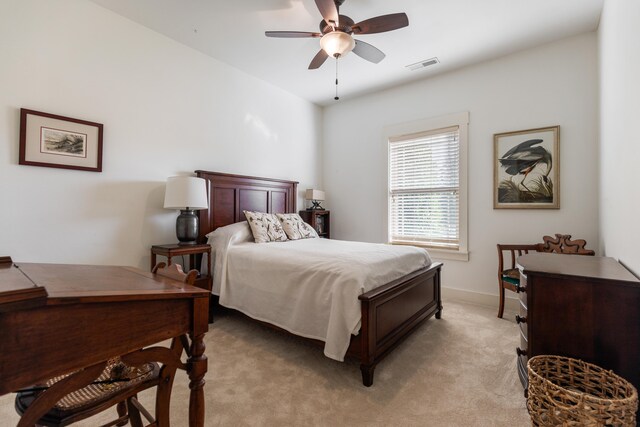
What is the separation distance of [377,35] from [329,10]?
1075mm

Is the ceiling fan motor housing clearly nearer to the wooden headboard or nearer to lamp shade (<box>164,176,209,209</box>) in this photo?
lamp shade (<box>164,176,209,209</box>)

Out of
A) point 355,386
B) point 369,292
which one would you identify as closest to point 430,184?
point 369,292

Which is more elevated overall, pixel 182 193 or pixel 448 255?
pixel 182 193

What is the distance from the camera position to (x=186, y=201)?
2.88m

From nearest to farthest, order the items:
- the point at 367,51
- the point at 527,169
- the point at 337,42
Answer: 1. the point at 337,42
2. the point at 367,51
3. the point at 527,169

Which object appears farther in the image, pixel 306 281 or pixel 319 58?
pixel 319 58

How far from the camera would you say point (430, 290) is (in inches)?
118

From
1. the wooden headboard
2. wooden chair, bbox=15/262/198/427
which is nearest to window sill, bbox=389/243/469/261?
the wooden headboard

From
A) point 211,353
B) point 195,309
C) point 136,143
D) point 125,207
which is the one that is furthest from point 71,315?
point 136,143

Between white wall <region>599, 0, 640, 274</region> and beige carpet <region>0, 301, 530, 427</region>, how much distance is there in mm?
1111

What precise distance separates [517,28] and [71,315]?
4.12m

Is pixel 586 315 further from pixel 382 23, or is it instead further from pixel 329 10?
pixel 329 10

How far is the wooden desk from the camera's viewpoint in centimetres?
67

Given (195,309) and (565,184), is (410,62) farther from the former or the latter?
(195,309)
